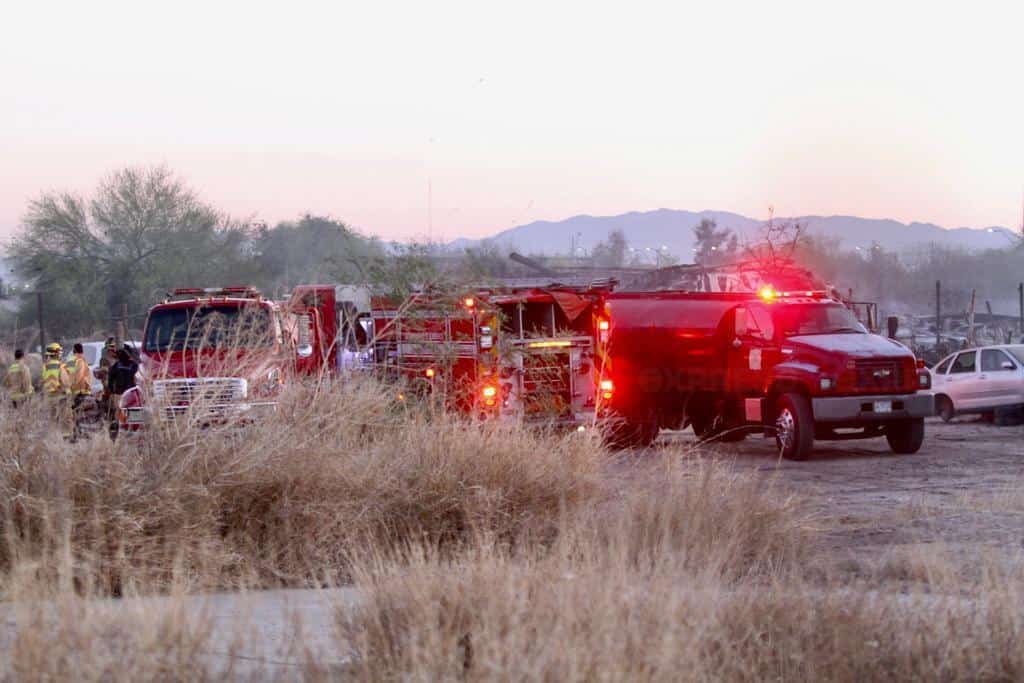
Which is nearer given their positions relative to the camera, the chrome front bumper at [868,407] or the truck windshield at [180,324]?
the truck windshield at [180,324]

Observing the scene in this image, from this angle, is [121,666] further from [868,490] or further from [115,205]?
[115,205]

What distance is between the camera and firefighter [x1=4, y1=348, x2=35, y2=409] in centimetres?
1069

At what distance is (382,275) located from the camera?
1723 cm

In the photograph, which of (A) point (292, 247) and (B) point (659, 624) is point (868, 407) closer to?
(B) point (659, 624)

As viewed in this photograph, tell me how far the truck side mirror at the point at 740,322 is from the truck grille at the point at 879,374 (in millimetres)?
2245

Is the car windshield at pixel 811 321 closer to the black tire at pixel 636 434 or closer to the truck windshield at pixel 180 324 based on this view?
the black tire at pixel 636 434

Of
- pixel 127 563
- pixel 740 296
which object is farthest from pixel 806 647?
pixel 740 296

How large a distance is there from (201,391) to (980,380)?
59.1 feet

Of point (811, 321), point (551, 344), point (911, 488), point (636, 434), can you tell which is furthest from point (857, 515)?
point (636, 434)

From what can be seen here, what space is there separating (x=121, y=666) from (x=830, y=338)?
14129mm

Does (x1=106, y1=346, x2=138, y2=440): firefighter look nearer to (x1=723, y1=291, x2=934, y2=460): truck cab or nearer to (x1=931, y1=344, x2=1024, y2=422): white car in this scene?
(x1=723, y1=291, x2=934, y2=460): truck cab

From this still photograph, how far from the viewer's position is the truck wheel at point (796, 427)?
698 inches

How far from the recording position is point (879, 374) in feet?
58.2

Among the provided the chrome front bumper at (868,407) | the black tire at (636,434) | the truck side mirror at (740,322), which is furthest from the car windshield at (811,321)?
the black tire at (636,434)
